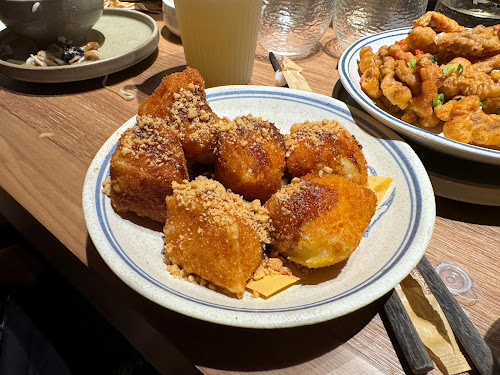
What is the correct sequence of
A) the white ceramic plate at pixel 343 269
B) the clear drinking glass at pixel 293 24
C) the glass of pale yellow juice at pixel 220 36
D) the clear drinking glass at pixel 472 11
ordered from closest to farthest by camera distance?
1. the white ceramic plate at pixel 343 269
2. the glass of pale yellow juice at pixel 220 36
3. the clear drinking glass at pixel 472 11
4. the clear drinking glass at pixel 293 24

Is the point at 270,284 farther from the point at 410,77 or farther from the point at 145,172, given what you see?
the point at 410,77

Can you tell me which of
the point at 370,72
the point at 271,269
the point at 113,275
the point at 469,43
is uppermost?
the point at 469,43

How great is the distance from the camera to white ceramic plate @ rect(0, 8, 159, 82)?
1.60 meters

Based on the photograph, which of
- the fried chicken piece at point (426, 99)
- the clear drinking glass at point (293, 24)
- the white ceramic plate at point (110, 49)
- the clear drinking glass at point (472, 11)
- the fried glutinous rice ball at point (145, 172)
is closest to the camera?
the fried glutinous rice ball at point (145, 172)

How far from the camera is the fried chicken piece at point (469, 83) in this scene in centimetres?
130

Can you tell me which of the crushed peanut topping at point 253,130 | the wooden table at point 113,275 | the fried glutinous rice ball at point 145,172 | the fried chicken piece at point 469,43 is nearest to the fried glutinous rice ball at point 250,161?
the crushed peanut topping at point 253,130

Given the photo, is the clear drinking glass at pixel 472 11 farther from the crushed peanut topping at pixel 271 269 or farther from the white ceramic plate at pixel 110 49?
the crushed peanut topping at pixel 271 269

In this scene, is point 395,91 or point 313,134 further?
point 395,91

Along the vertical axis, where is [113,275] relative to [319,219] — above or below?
below

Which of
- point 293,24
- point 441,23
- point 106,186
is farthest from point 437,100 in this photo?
point 106,186

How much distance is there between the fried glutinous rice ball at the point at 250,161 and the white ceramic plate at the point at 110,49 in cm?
89

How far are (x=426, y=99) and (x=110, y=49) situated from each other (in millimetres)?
1461

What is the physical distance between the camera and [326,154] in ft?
3.39

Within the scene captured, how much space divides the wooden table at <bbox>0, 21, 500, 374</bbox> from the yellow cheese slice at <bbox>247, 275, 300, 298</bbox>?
92 millimetres
